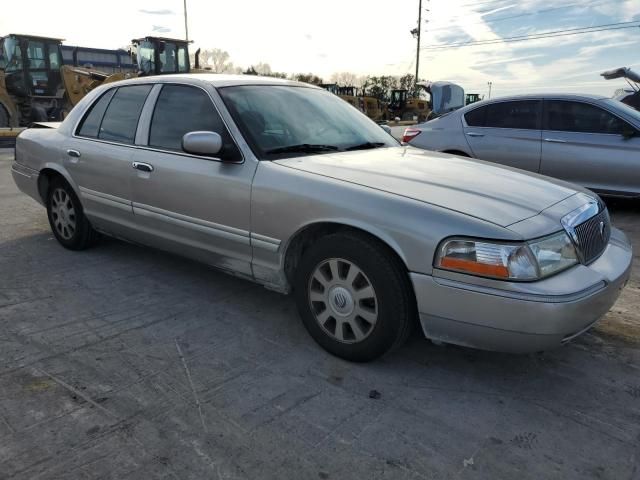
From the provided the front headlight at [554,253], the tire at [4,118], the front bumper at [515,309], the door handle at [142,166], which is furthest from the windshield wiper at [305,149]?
the tire at [4,118]

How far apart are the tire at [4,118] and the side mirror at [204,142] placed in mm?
17276

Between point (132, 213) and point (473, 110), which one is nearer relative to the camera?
point (132, 213)

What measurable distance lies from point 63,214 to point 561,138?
222 inches

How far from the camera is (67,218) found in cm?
500

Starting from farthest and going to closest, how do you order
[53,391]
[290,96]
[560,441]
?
1. [290,96]
2. [53,391]
3. [560,441]

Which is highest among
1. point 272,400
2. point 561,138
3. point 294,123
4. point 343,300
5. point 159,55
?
point 159,55

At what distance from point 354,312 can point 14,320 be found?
87.6 inches

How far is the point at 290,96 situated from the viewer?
400cm

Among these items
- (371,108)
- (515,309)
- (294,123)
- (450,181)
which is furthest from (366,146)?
(371,108)

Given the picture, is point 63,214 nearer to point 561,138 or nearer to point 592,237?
point 592,237

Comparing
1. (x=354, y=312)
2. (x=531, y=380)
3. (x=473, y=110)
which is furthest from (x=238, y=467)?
(x=473, y=110)

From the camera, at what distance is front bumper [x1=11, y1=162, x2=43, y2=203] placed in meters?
5.25

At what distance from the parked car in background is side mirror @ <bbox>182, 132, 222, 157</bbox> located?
4822 mm

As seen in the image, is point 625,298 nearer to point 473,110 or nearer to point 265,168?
point 265,168
